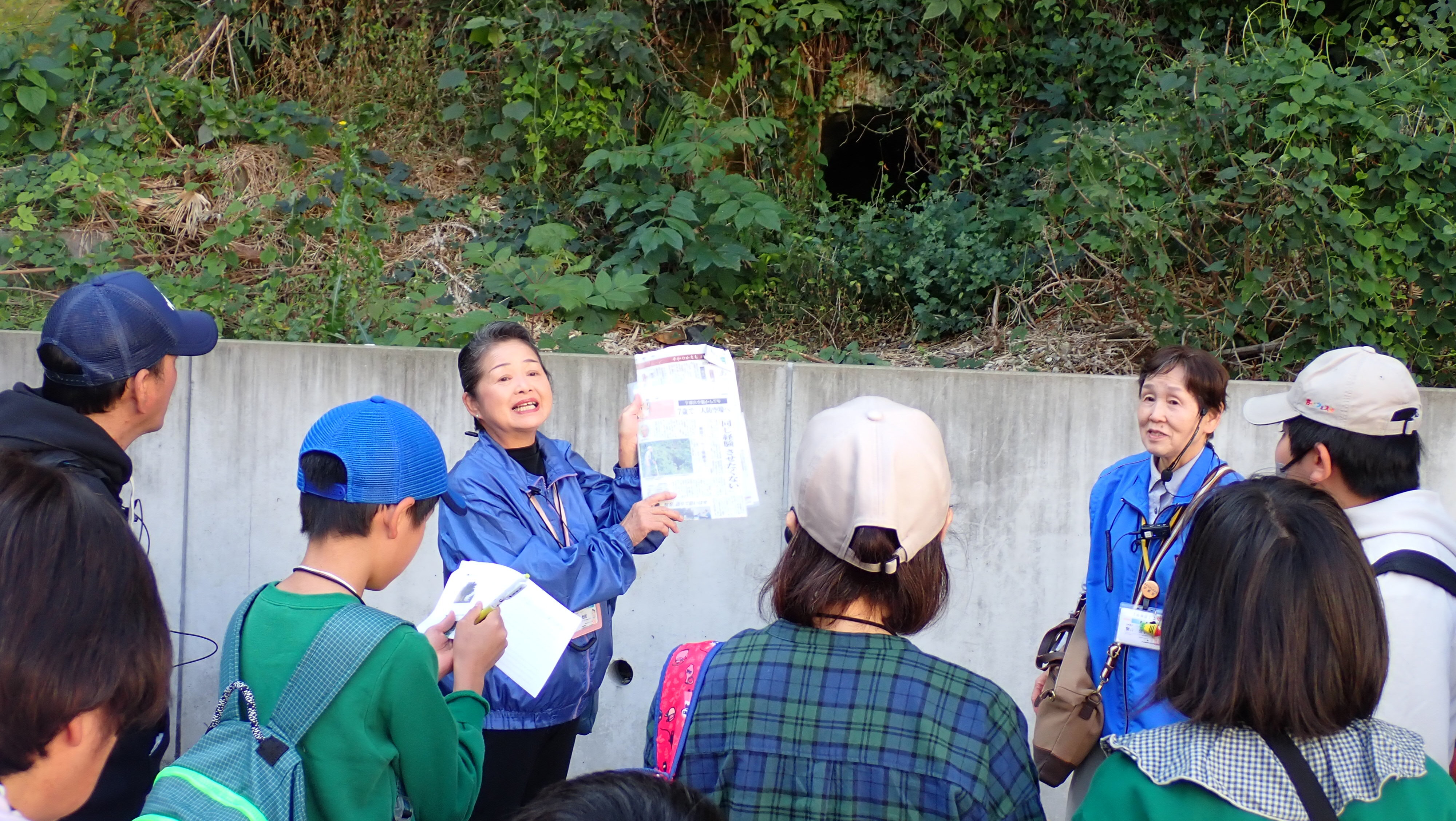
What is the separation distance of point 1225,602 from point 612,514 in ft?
6.15

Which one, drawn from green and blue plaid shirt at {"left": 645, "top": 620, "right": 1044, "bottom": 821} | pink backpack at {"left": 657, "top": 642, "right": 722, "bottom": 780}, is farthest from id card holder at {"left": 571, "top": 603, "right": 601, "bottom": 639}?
green and blue plaid shirt at {"left": 645, "top": 620, "right": 1044, "bottom": 821}

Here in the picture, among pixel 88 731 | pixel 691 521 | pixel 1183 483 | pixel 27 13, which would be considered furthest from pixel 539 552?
pixel 27 13

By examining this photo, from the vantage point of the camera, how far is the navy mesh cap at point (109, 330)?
93.4 inches

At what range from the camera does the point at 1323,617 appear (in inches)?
60.1

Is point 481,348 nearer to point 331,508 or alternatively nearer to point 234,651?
point 331,508

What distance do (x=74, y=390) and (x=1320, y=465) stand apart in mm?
2970

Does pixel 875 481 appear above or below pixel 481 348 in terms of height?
below

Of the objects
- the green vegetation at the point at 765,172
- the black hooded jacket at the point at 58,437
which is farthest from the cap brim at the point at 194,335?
the green vegetation at the point at 765,172

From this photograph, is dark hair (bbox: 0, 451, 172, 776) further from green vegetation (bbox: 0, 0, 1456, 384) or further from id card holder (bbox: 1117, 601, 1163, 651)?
green vegetation (bbox: 0, 0, 1456, 384)

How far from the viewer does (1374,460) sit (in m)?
2.44

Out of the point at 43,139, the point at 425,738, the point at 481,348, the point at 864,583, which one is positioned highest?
the point at 43,139

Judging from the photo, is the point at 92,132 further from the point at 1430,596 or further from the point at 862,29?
the point at 1430,596

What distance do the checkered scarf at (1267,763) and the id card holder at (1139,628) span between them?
1.22m

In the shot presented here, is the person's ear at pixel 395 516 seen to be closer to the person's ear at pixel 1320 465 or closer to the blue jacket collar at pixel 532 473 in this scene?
the blue jacket collar at pixel 532 473
